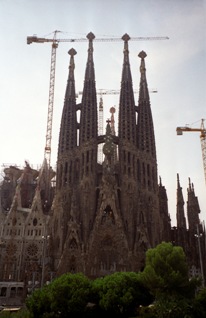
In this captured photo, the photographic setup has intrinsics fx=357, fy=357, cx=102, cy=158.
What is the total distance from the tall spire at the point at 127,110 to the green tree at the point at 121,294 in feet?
120

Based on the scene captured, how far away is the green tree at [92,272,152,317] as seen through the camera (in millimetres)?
28500

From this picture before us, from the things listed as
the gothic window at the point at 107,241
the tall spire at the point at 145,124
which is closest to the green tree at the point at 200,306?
the gothic window at the point at 107,241

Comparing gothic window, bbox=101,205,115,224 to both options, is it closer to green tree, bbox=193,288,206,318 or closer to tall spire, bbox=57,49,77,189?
tall spire, bbox=57,49,77,189

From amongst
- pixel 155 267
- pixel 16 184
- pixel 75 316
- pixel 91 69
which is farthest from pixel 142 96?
pixel 75 316

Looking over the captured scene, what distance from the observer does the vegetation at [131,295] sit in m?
26.8

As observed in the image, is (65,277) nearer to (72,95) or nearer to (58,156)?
(58,156)

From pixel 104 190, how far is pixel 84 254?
10986mm

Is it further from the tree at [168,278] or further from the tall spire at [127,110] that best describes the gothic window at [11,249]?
the tree at [168,278]

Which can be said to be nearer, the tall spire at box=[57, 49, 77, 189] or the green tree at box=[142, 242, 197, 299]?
the green tree at box=[142, 242, 197, 299]

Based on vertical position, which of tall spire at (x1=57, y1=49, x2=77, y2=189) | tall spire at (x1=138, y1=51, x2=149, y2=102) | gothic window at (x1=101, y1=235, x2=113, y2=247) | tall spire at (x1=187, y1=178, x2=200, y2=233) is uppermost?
tall spire at (x1=138, y1=51, x2=149, y2=102)

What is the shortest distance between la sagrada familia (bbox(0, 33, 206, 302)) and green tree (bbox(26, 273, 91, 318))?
24100 mm

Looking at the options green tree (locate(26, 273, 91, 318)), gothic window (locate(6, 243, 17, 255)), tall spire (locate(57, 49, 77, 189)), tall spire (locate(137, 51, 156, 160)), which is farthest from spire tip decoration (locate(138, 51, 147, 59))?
green tree (locate(26, 273, 91, 318))

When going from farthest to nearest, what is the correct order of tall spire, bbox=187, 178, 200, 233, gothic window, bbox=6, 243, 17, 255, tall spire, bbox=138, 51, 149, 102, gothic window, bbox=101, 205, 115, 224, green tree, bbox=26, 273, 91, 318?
tall spire, bbox=138, 51, 149, 102 → tall spire, bbox=187, 178, 200, 233 → gothic window, bbox=6, 243, 17, 255 → gothic window, bbox=101, 205, 115, 224 → green tree, bbox=26, 273, 91, 318

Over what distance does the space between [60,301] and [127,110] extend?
46.1 m
